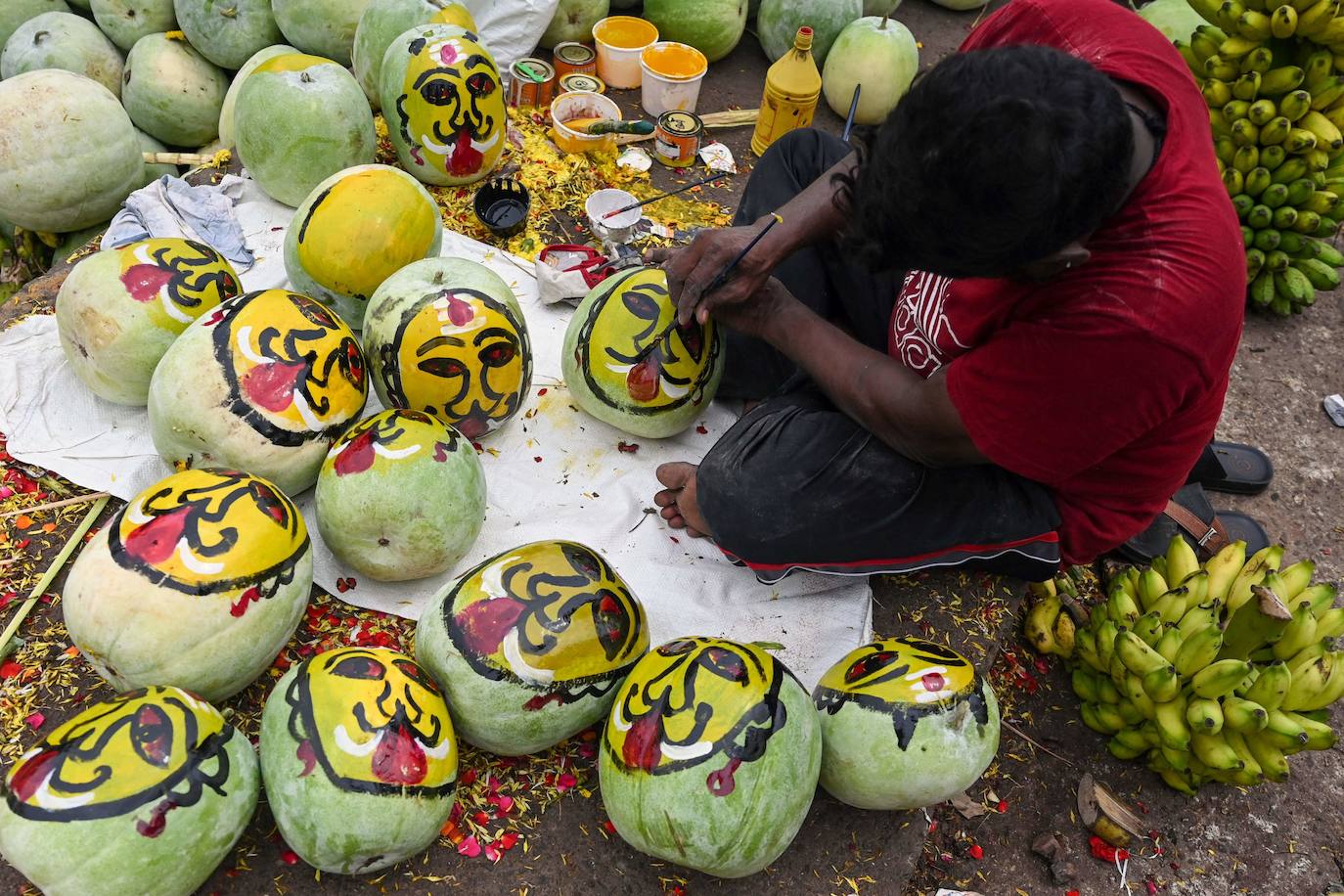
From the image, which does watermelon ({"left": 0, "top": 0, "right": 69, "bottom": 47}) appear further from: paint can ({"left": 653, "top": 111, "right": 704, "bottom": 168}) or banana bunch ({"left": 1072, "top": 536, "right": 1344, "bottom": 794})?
banana bunch ({"left": 1072, "top": 536, "right": 1344, "bottom": 794})

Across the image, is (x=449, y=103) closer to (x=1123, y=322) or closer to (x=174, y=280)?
(x=174, y=280)

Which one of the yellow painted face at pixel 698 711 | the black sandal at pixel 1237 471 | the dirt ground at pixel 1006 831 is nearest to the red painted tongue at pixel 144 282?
the dirt ground at pixel 1006 831

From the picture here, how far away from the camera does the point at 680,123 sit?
4.59 meters

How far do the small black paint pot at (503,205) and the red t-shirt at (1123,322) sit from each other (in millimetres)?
2275

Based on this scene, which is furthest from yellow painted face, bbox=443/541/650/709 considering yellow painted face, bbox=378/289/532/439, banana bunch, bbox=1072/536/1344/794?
banana bunch, bbox=1072/536/1344/794

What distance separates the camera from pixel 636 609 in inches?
99.3

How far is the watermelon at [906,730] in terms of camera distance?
2.28m

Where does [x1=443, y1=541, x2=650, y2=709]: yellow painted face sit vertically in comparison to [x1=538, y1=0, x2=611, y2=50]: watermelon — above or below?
below

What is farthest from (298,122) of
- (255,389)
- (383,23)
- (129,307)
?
(255,389)

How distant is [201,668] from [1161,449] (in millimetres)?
2606

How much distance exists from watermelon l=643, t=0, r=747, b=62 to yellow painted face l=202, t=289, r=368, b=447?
339 cm

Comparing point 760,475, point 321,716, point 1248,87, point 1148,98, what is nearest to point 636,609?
point 760,475

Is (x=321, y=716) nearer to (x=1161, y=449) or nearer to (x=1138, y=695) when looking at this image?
(x=1161, y=449)

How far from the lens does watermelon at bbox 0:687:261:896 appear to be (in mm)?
1890
